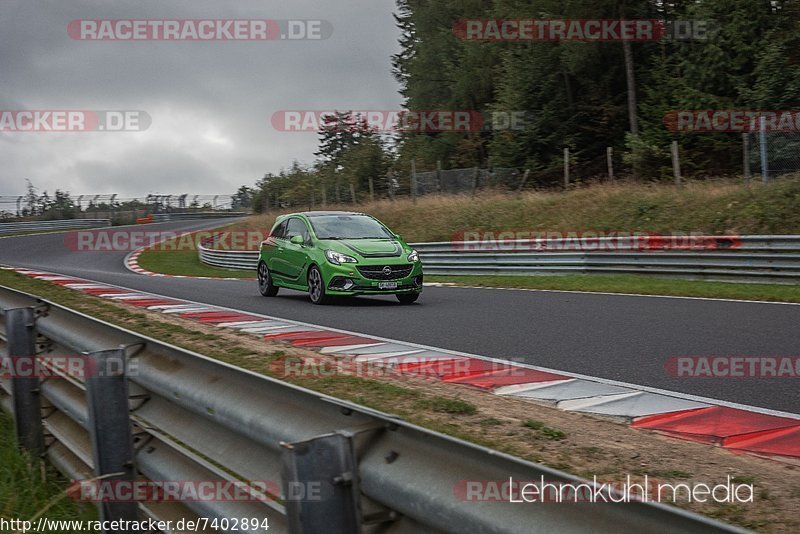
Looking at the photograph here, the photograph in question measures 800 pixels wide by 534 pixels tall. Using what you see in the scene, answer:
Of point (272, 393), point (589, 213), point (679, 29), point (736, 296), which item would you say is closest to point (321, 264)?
point (736, 296)

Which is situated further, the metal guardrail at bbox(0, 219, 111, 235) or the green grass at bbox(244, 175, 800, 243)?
the metal guardrail at bbox(0, 219, 111, 235)

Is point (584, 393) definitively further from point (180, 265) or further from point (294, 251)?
point (180, 265)

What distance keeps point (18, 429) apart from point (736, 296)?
10825 mm

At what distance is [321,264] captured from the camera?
13.4 m

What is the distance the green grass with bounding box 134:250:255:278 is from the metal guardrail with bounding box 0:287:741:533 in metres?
22.2

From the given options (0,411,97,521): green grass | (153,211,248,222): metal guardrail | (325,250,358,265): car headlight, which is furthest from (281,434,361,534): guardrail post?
(153,211,248,222): metal guardrail

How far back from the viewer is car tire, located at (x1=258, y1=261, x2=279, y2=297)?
15117 mm

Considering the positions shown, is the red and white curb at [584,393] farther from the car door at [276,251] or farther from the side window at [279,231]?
the side window at [279,231]

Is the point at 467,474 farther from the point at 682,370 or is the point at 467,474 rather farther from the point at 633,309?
the point at 633,309

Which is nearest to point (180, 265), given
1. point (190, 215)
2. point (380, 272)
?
point (380, 272)

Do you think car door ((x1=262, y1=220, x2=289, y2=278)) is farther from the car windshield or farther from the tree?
the tree

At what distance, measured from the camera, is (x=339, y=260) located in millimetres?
13234

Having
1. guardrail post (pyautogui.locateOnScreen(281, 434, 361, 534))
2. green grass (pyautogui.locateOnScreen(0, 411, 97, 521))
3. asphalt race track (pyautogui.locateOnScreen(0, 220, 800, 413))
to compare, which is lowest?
green grass (pyautogui.locateOnScreen(0, 411, 97, 521))

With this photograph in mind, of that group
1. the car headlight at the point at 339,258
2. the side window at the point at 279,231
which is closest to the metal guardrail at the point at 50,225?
the side window at the point at 279,231
